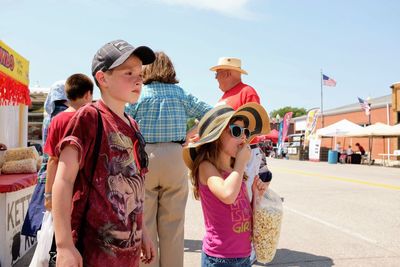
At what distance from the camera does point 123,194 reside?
72.9 inches

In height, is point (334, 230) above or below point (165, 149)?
below

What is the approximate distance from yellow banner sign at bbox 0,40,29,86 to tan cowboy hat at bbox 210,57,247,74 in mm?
2397

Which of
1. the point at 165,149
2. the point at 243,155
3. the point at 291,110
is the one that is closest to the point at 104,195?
the point at 243,155

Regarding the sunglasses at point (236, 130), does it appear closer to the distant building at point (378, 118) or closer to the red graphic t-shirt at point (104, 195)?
the red graphic t-shirt at point (104, 195)

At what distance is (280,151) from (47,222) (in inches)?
1479

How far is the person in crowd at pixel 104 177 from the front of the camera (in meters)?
1.72

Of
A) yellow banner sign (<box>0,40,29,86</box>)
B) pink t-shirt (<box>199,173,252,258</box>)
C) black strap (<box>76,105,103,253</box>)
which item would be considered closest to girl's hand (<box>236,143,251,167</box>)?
pink t-shirt (<box>199,173,252,258</box>)

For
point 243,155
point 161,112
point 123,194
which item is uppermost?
point 161,112

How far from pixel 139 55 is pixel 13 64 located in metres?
3.73

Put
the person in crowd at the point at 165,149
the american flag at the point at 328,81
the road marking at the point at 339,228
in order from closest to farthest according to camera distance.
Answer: the person in crowd at the point at 165,149 → the road marking at the point at 339,228 → the american flag at the point at 328,81

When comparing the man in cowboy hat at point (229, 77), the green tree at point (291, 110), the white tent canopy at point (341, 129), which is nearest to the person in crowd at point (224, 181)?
the man in cowboy hat at point (229, 77)

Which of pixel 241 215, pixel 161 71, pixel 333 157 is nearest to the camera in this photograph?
pixel 241 215

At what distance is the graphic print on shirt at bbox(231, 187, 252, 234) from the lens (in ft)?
8.00

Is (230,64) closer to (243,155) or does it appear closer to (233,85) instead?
(233,85)
